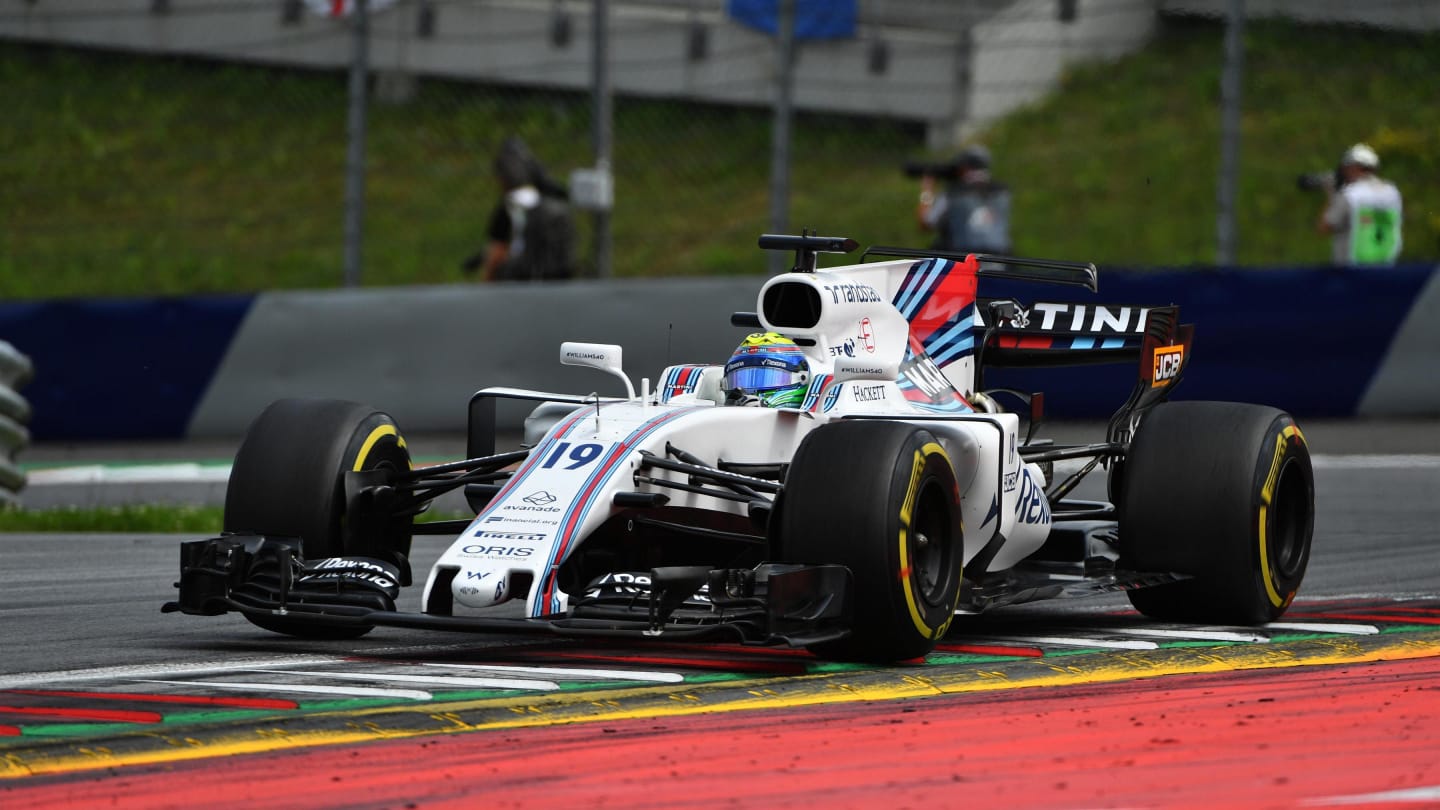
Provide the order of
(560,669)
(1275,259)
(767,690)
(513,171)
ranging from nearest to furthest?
(767,690)
(560,669)
(513,171)
(1275,259)

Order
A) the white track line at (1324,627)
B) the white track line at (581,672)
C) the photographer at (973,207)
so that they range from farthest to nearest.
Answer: the photographer at (973,207)
the white track line at (1324,627)
the white track line at (581,672)

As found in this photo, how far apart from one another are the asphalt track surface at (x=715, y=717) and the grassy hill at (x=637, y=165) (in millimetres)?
8625

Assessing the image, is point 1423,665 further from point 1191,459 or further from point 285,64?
point 285,64

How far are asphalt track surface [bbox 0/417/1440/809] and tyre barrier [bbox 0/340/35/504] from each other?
13.3 feet

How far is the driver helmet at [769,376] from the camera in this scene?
7816 mm

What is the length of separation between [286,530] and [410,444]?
22.7ft

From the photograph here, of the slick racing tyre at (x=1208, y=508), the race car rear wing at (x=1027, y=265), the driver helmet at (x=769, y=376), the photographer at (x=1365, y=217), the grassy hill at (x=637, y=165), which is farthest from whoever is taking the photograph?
the grassy hill at (x=637, y=165)

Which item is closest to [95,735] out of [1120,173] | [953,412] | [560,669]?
[560,669]

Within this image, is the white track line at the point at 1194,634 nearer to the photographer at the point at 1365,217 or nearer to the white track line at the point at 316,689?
the white track line at the point at 316,689

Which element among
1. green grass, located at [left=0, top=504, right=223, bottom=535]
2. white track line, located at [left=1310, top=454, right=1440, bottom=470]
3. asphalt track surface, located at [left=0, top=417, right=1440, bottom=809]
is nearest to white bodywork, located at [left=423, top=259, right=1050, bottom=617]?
asphalt track surface, located at [left=0, top=417, right=1440, bottom=809]

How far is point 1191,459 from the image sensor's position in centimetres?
809

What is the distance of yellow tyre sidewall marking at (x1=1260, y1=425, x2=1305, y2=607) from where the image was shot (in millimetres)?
8141

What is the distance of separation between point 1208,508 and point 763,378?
165cm

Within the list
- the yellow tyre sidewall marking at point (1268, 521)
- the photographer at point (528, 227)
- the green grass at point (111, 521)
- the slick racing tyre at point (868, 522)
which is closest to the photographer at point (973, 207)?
the photographer at point (528, 227)
